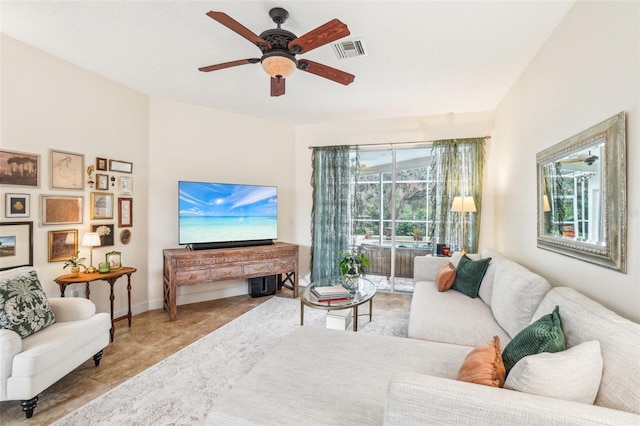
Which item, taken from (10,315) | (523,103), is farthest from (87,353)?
(523,103)

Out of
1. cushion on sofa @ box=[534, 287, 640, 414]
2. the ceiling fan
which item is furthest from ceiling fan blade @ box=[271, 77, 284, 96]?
cushion on sofa @ box=[534, 287, 640, 414]

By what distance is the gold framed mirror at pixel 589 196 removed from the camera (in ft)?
4.80

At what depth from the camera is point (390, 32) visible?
2.28 m

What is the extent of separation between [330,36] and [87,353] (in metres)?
2.91

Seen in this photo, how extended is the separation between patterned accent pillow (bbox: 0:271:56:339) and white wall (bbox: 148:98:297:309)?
64.2 inches

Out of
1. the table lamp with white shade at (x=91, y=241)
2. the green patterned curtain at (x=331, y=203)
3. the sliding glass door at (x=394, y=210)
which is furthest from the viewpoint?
the green patterned curtain at (x=331, y=203)

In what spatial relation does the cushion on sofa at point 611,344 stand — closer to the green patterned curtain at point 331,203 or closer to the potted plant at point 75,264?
the green patterned curtain at point 331,203

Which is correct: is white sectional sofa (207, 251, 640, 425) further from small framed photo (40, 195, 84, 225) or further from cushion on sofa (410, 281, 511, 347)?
small framed photo (40, 195, 84, 225)

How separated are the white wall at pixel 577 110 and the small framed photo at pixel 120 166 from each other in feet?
14.2

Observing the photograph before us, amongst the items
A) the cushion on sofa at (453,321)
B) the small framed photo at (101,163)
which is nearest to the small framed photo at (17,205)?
the small framed photo at (101,163)

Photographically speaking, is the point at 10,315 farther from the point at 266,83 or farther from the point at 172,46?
the point at 266,83

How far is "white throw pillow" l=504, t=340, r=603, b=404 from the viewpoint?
0.96 meters

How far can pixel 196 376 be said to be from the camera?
2.22 metres

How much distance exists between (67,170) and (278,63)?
2.50 metres
